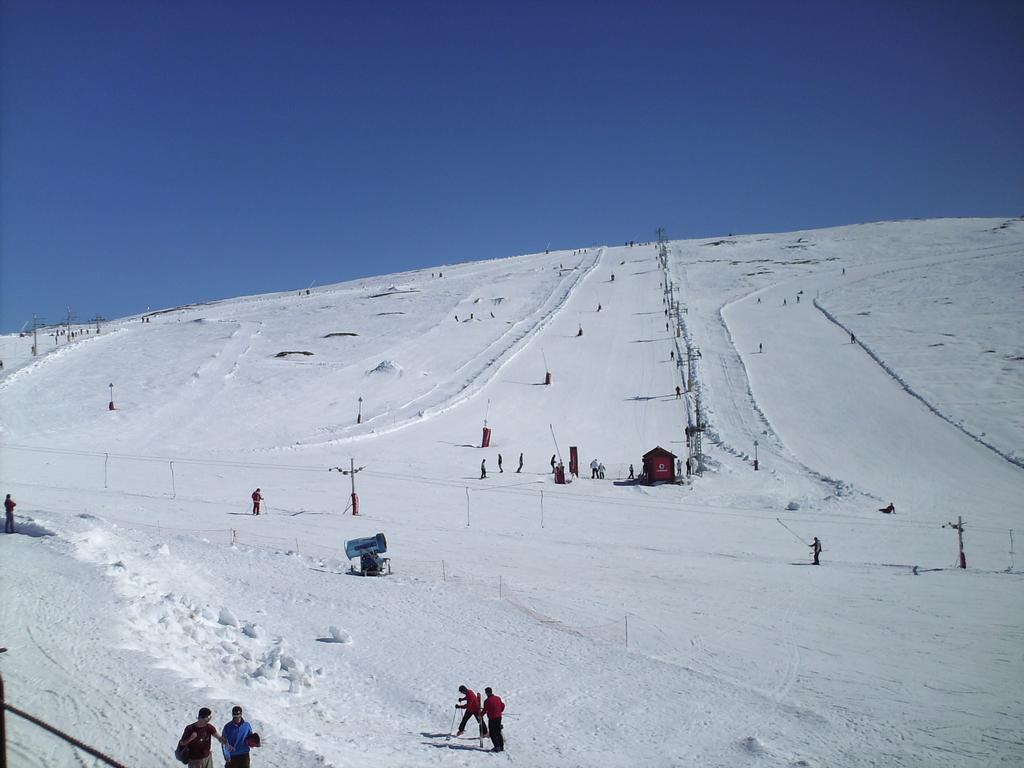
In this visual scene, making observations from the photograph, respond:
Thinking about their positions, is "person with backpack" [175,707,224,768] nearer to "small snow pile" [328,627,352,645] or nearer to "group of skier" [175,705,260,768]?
"group of skier" [175,705,260,768]

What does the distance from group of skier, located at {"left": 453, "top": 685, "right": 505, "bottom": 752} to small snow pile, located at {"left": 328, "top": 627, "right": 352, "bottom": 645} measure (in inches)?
163

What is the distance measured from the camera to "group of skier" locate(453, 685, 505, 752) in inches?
384

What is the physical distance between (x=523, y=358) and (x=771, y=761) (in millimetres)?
42540

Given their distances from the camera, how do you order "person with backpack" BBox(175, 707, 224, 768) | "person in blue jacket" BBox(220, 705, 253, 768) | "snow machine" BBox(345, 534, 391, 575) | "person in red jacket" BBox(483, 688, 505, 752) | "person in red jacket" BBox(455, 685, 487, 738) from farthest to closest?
"snow machine" BBox(345, 534, 391, 575) → "person in red jacket" BBox(455, 685, 487, 738) → "person in red jacket" BBox(483, 688, 505, 752) → "person in blue jacket" BBox(220, 705, 253, 768) → "person with backpack" BBox(175, 707, 224, 768)

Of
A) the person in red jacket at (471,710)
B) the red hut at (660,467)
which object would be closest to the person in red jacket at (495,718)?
the person in red jacket at (471,710)

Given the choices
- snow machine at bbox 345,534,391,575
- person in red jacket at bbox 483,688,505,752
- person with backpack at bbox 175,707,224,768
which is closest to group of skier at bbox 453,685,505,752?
person in red jacket at bbox 483,688,505,752

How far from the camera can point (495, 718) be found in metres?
9.77

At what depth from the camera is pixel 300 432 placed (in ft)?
123

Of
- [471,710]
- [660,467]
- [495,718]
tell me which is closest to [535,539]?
[660,467]

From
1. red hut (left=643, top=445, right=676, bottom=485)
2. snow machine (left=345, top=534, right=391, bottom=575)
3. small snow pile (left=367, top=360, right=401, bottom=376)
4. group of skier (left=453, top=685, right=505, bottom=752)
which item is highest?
small snow pile (left=367, top=360, right=401, bottom=376)

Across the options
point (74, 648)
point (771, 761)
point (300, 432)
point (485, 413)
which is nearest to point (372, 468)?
point (300, 432)

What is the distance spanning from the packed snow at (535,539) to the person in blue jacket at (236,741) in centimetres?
67

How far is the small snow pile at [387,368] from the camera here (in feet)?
156

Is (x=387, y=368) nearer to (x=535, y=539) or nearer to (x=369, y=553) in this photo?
(x=535, y=539)
